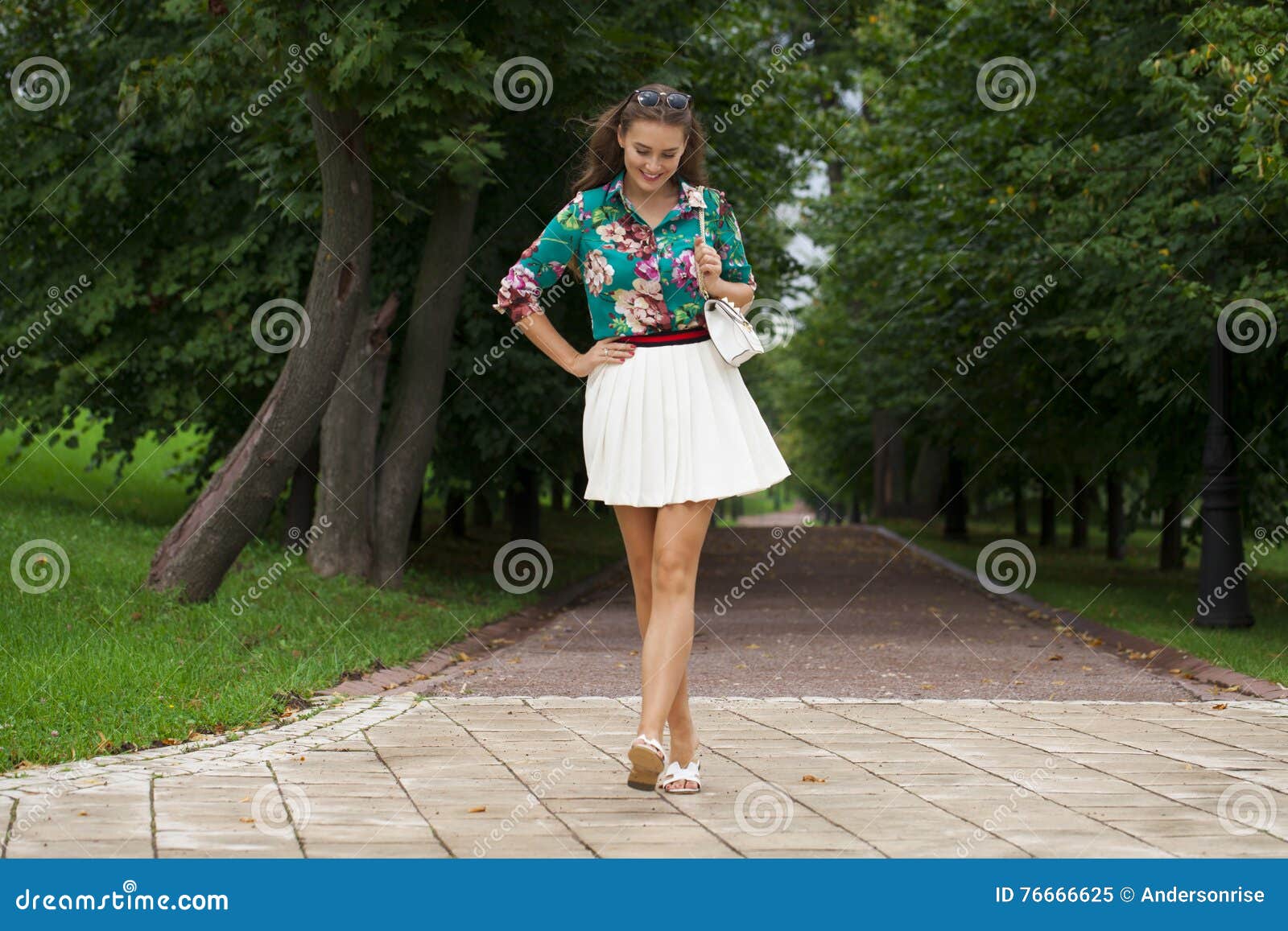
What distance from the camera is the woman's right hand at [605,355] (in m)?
5.66

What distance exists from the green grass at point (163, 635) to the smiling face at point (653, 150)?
3.32 meters

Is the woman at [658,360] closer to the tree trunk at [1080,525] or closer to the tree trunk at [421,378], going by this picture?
the tree trunk at [421,378]

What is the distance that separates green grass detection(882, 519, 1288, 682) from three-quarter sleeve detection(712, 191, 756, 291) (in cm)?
565

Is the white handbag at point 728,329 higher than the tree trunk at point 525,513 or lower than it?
higher

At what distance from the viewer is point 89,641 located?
30.2ft

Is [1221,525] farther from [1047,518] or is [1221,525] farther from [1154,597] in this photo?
[1047,518]

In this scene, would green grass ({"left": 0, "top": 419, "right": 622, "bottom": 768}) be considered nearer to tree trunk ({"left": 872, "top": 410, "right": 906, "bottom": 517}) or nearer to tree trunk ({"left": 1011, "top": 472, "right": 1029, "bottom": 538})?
tree trunk ({"left": 1011, "top": 472, "right": 1029, "bottom": 538})

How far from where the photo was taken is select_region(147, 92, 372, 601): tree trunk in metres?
→ 11.5

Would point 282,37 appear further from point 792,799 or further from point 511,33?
point 792,799

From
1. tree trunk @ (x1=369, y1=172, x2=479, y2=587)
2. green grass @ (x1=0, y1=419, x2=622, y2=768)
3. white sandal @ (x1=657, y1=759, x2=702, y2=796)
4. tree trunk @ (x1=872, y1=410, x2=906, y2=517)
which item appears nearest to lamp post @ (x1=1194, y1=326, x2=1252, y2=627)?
green grass @ (x1=0, y1=419, x2=622, y2=768)

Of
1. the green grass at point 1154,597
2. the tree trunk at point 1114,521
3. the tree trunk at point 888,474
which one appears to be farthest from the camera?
the tree trunk at point 888,474

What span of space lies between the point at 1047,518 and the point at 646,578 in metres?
28.0

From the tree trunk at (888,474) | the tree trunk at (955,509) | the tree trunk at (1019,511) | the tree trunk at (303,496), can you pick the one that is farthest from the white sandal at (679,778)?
the tree trunk at (888,474)

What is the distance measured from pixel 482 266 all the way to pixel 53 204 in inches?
190
